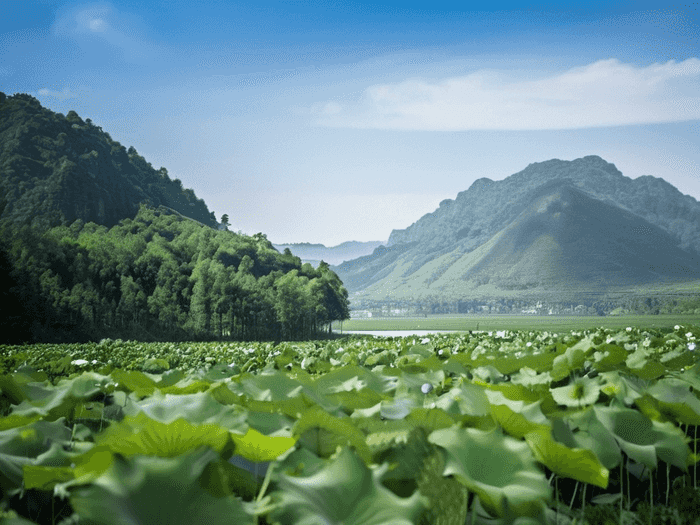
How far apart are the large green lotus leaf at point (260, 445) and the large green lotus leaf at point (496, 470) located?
1.04 ft

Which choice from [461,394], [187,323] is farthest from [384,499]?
[187,323]

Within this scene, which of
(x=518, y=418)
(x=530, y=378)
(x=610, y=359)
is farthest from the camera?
(x=610, y=359)

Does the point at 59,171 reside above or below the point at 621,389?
above

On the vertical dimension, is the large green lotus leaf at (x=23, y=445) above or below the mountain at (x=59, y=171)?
below

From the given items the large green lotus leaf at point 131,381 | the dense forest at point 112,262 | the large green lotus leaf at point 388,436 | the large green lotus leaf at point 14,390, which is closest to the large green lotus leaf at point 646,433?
the large green lotus leaf at point 388,436

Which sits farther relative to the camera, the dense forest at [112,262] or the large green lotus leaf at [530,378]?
the dense forest at [112,262]

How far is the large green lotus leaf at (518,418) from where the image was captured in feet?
4.96

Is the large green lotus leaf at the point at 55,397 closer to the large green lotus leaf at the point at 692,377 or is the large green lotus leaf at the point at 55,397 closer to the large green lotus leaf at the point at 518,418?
the large green lotus leaf at the point at 518,418

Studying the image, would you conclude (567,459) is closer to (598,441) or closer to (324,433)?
(598,441)

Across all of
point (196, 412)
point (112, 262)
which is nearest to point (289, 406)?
point (196, 412)

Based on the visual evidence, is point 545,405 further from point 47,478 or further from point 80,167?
point 80,167

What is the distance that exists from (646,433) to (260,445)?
1.14 meters

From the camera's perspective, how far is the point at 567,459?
1292 mm

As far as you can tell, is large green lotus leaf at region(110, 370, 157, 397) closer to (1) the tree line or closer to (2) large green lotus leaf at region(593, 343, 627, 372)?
(2) large green lotus leaf at region(593, 343, 627, 372)
